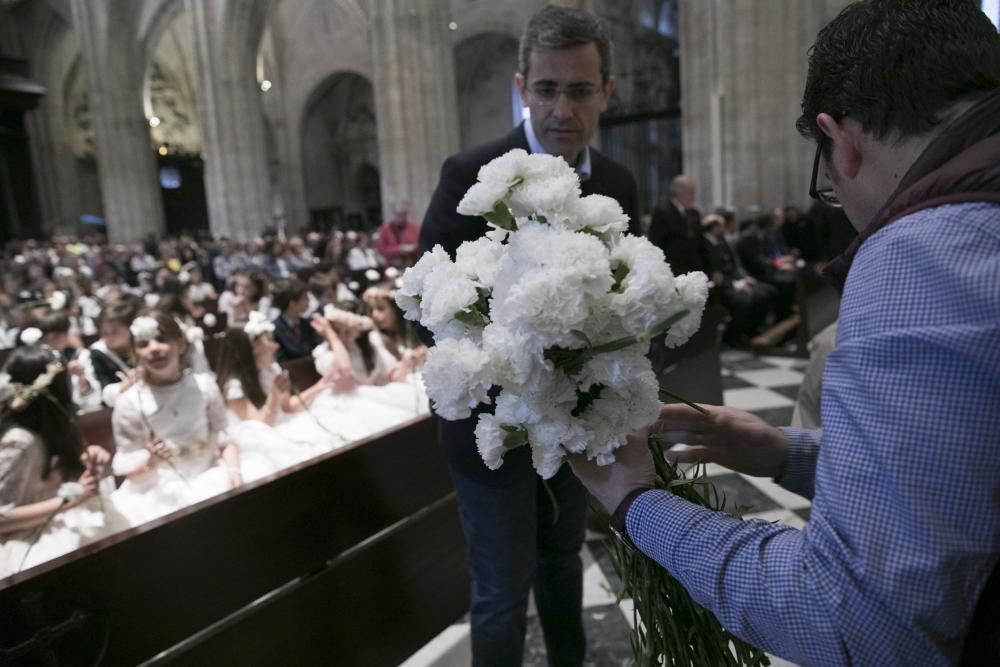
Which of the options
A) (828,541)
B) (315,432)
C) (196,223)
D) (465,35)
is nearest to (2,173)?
(196,223)

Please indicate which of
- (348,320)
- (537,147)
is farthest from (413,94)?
(537,147)

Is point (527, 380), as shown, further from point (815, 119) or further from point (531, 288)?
point (815, 119)

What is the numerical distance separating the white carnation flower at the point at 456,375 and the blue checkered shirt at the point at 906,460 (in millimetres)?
414

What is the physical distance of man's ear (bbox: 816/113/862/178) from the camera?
2.96ft

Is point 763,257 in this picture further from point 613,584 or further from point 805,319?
point 613,584

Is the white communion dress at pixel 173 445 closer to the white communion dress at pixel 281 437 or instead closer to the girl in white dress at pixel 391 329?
the white communion dress at pixel 281 437

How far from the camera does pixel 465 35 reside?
2258cm

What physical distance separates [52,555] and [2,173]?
25.5 metres

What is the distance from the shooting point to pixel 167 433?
313 cm

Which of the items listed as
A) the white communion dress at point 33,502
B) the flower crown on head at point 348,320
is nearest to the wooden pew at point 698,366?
the flower crown on head at point 348,320

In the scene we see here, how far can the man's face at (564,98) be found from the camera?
6.25 ft

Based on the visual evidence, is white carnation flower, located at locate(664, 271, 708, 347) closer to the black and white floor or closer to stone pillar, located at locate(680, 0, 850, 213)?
the black and white floor

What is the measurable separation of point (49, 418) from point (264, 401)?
1.29 m

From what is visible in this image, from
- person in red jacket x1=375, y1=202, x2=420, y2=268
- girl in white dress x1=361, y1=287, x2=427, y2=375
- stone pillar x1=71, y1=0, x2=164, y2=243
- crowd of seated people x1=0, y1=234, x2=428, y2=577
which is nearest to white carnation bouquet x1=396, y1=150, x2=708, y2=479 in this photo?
crowd of seated people x1=0, y1=234, x2=428, y2=577
